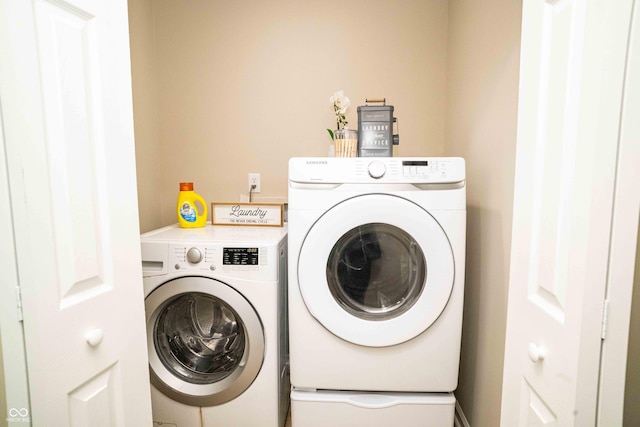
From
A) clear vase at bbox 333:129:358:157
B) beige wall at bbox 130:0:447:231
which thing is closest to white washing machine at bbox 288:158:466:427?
clear vase at bbox 333:129:358:157

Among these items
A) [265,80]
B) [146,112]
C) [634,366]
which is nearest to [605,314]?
[634,366]

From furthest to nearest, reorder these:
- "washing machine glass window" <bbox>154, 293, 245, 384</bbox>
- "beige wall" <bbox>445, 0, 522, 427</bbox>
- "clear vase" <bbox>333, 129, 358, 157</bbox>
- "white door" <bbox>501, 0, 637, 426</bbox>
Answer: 1. "clear vase" <bbox>333, 129, 358, 157</bbox>
2. "washing machine glass window" <bbox>154, 293, 245, 384</bbox>
3. "beige wall" <bbox>445, 0, 522, 427</bbox>
4. "white door" <bbox>501, 0, 637, 426</bbox>

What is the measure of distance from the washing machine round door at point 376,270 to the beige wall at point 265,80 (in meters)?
0.77

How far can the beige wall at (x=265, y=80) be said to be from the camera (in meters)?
1.76

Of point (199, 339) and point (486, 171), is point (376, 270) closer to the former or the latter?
point (486, 171)

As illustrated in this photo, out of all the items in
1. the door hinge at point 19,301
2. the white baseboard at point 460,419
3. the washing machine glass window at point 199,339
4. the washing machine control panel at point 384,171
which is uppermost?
the washing machine control panel at point 384,171

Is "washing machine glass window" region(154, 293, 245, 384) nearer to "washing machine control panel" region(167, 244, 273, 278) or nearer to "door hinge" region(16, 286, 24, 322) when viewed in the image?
"washing machine control panel" region(167, 244, 273, 278)

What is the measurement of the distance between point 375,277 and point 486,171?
61 cm

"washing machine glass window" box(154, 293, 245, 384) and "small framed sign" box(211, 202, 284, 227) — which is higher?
"small framed sign" box(211, 202, 284, 227)

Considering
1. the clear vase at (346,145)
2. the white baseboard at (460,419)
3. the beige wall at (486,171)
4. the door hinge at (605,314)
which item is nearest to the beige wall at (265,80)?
the beige wall at (486,171)

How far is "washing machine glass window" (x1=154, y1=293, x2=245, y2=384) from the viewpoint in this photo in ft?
4.35

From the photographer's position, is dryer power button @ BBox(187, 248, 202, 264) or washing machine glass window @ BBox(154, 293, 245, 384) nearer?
dryer power button @ BBox(187, 248, 202, 264)

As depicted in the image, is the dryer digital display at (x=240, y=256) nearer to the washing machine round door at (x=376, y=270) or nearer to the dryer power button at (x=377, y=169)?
the washing machine round door at (x=376, y=270)

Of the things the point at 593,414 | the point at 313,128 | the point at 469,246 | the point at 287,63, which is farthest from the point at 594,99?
the point at 287,63
